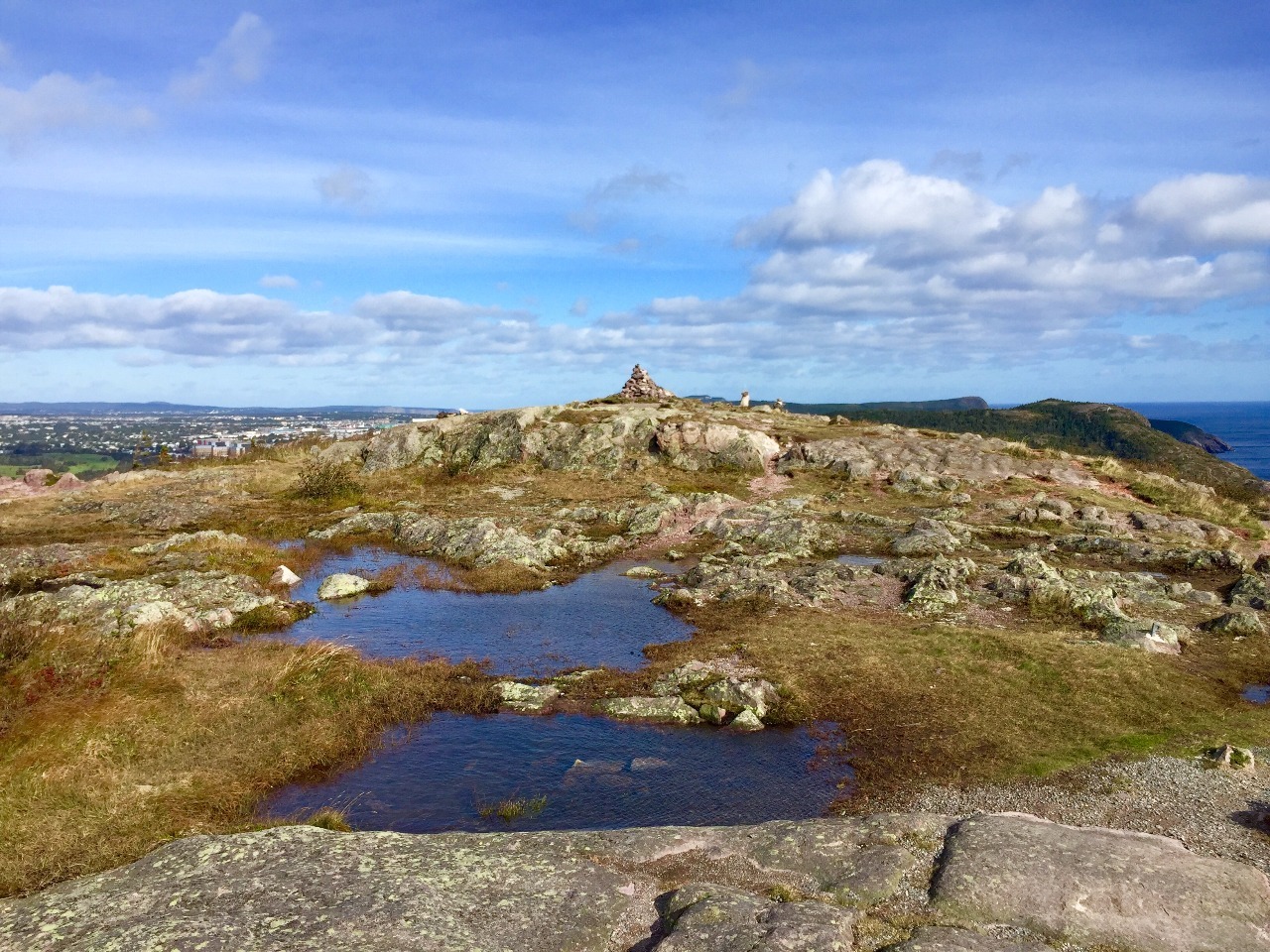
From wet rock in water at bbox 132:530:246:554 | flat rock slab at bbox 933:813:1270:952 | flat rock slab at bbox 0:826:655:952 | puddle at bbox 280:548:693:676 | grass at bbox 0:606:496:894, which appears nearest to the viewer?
flat rock slab at bbox 0:826:655:952

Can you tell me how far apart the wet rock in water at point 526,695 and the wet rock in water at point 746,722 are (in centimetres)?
758

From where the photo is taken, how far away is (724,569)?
47.8 meters

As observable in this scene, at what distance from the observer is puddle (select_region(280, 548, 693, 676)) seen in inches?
1403

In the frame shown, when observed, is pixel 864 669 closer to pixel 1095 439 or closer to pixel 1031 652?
pixel 1031 652

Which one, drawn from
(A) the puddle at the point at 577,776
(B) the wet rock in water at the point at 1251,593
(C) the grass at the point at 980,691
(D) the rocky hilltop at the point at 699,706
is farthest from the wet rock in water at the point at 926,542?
(A) the puddle at the point at 577,776

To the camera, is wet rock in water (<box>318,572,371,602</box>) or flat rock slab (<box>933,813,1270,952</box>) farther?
wet rock in water (<box>318,572,371,602</box>)

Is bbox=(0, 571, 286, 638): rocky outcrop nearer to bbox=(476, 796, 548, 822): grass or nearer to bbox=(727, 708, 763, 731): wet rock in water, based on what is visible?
bbox=(476, 796, 548, 822): grass

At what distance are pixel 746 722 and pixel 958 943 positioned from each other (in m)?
14.6

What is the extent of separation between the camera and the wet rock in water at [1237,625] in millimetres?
35438

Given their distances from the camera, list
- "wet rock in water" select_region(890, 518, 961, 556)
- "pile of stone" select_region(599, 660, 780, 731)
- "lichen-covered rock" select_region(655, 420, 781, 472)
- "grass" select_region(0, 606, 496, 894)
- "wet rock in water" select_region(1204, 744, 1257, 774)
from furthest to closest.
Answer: "lichen-covered rock" select_region(655, 420, 781, 472), "wet rock in water" select_region(890, 518, 961, 556), "pile of stone" select_region(599, 660, 780, 731), "wet rock in water" select_region(1204, 744, 1257, 774), "grass" select_region(0, 606, 496, 894)

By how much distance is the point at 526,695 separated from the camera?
3003 cm

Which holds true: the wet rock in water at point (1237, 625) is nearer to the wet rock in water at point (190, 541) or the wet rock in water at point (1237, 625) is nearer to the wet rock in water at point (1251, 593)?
the wet rock in water at point (1251, 593)

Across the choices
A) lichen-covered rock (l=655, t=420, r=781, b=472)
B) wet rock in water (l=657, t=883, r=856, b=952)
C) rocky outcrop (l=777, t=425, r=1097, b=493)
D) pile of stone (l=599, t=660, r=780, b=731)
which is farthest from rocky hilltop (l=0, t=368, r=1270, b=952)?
lichen-covered rock (l=655, t=420, r=781, b=472)

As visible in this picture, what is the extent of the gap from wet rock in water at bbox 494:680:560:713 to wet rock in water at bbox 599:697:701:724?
7.65 feet
